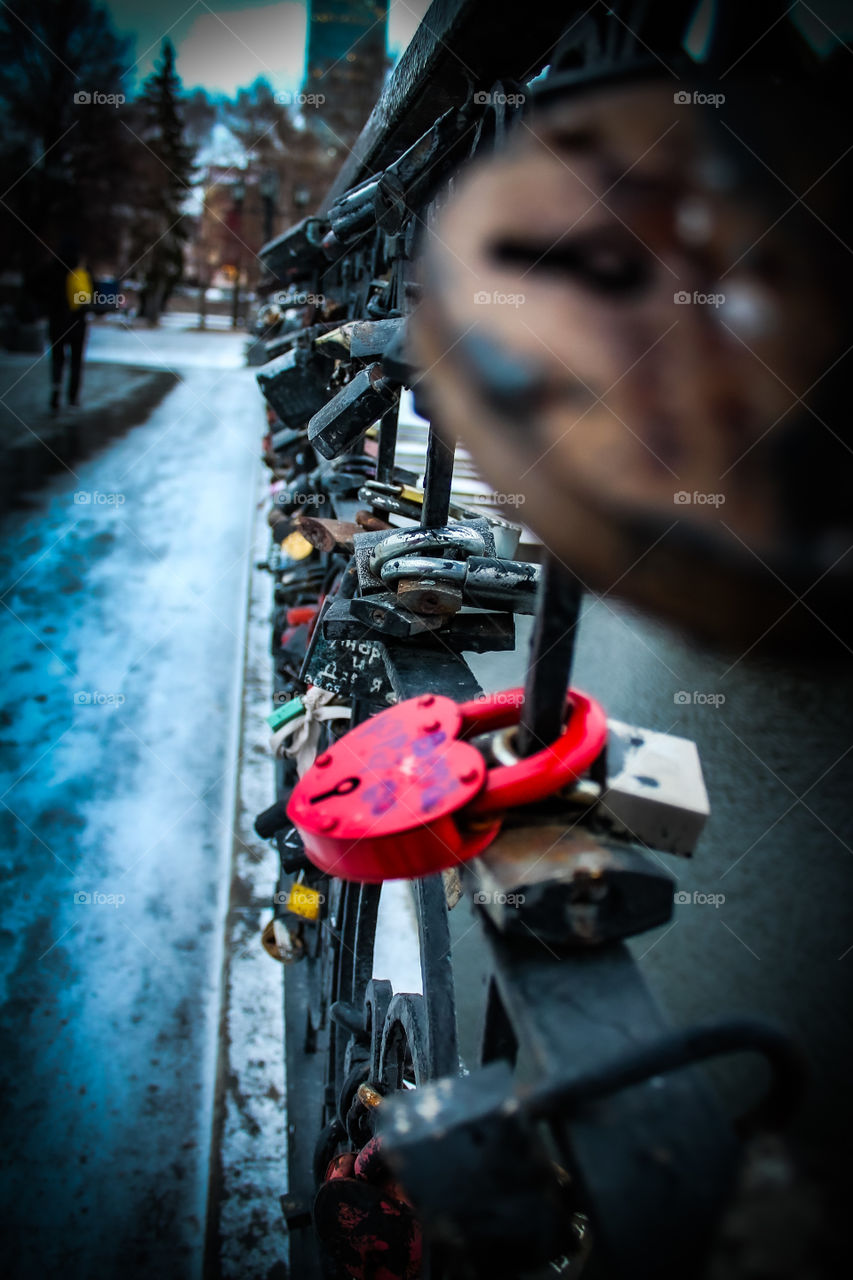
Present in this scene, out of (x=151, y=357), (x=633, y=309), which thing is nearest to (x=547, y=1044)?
(x=633, y=309)

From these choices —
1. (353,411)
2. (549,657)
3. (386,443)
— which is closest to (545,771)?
(549,657)

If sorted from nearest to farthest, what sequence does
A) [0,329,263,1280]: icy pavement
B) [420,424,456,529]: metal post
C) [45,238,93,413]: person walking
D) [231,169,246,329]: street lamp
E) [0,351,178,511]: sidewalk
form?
1. [420,424,456,529]: metal post
2. [0,329,263,1280]: icy pavement
3. [0,351,178,511]: sidewalk
4. [45,238,93,413]: person walking
5. [231,169,246,329]: street lamp

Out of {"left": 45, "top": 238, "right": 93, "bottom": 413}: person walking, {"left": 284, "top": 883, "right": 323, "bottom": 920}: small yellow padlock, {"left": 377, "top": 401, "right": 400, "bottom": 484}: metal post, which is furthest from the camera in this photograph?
{"left": 45, "top": 238, "right": 93, "bottom": 413}: person walking

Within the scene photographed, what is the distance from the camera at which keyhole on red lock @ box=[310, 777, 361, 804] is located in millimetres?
762

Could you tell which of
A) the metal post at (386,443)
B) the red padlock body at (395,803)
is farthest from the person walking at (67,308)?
the red padlock body at (395,803)

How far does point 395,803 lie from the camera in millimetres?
717

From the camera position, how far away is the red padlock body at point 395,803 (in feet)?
2.29

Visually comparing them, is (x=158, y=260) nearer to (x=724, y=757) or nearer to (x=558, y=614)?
(x=724, y=757)

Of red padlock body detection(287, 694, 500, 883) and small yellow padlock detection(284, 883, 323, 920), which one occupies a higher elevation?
red padlock body detection(287, 694, 500, 883)

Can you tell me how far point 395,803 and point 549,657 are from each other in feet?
0.68

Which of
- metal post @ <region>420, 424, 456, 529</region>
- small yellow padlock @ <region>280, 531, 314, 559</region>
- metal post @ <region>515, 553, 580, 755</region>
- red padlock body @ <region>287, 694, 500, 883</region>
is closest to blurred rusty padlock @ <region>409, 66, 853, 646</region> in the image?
metal post @ <region>515, 553, 580, 755</region>

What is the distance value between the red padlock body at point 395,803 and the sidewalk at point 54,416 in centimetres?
720

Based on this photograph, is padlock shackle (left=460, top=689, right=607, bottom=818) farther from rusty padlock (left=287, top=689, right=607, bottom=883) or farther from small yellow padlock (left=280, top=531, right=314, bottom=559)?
small yellow padlock (left=280, top=531, right=314, bottom=559)

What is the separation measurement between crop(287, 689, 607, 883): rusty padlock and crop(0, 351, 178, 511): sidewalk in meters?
7.22
